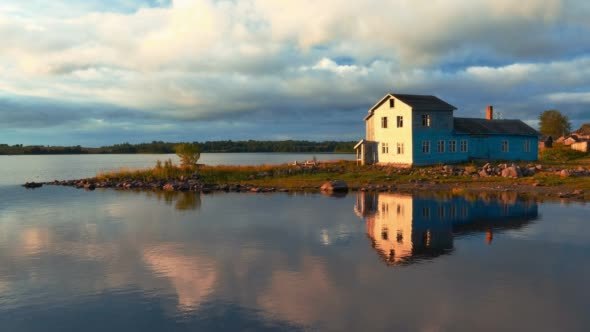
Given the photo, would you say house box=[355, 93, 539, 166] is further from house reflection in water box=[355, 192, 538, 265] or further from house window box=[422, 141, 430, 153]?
house reflection in water box=[355, 192, 538, 265]

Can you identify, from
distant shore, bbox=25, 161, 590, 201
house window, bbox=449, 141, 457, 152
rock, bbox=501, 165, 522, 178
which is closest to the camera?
distant shore, bbox=25, 161, 590, 201

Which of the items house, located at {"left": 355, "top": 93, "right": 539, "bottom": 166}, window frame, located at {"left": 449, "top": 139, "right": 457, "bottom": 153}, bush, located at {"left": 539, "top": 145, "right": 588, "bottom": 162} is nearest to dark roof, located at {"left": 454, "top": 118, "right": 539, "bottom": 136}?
house, located at {"left": 355, "top": 93, "right": 539, "bottom": 166}

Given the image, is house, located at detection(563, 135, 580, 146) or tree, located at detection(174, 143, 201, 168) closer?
tree, located at detection(174, 143, 201, 168)

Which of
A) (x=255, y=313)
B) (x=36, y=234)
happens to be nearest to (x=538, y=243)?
(x=255, y=313)

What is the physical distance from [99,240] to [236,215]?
32.4 ft

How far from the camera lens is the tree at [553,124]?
118 meters

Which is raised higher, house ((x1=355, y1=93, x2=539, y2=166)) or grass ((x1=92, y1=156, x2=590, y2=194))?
house ((x1=355, y1=93, x2=539, y2=166))

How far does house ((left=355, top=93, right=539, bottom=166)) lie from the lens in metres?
54.4

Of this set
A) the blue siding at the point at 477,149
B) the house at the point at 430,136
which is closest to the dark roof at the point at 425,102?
the house at the point at 430,136

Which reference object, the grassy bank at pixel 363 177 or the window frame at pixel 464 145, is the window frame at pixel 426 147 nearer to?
the grassy bank at pixel 363 177

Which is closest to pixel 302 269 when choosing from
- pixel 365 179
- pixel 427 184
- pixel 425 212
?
pixel 425 212

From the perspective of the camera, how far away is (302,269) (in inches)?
712

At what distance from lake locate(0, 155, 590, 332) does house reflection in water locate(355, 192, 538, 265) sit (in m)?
0.12

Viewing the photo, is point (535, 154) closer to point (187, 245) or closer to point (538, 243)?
point (538, 243)
